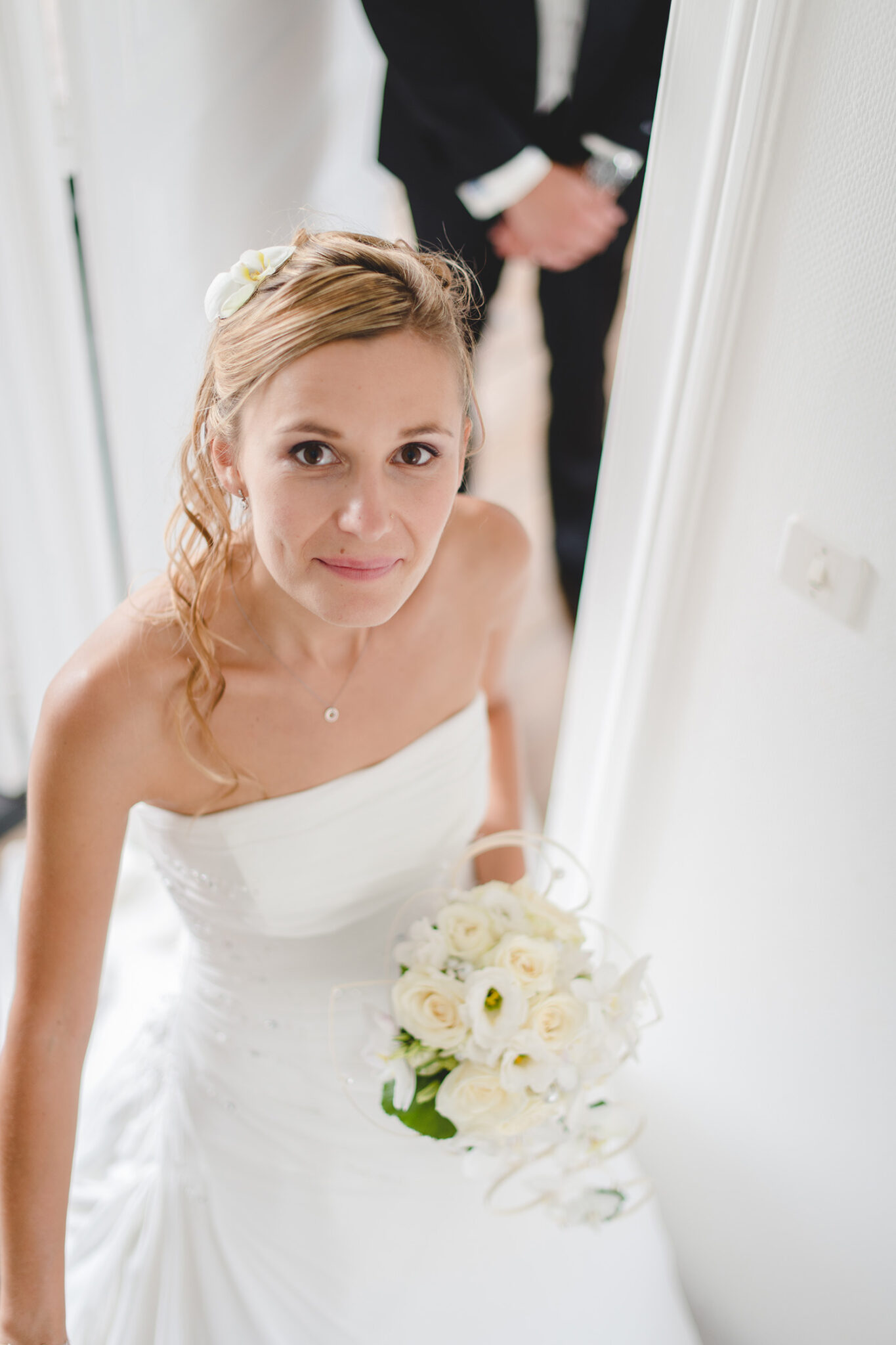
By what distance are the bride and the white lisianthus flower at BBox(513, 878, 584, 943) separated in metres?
0.21

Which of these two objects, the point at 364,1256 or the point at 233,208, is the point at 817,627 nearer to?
the point at 364,1256

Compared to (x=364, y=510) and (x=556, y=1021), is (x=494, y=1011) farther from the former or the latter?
(x=364, y=510)

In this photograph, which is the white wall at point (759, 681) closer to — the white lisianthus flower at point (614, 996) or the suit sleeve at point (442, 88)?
the white lisianthus flower at point (614, 996)

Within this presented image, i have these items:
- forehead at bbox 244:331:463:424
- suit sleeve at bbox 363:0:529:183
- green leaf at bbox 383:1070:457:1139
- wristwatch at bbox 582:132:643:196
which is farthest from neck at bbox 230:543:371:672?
wristwatch at bbox 582:132:643:196

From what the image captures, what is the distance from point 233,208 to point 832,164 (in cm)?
98

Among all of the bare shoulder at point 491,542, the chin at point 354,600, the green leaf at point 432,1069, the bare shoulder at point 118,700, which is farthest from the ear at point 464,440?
the green leaf at point 432,1069

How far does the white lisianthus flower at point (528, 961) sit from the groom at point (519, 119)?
104cm

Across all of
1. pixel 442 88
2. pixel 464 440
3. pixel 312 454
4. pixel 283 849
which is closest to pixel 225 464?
pixel 312 454

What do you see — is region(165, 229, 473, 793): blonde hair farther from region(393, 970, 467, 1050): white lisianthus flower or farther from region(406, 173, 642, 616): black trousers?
region(406, 173, 642, 616): black trousers

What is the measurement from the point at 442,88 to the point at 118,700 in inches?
41.9

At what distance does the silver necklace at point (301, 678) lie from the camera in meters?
1.08

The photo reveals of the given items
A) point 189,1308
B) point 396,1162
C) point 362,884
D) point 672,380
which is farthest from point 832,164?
point 189,1308

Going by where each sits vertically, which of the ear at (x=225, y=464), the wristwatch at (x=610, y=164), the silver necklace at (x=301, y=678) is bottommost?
the silver necklace at (x=301, y=678)

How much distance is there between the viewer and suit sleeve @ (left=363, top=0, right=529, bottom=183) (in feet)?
4.67
